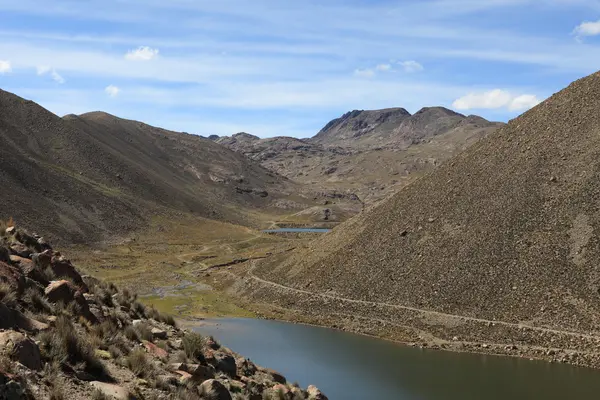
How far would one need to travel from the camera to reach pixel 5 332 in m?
12.8

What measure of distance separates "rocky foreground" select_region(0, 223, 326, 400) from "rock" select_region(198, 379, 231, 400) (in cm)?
3

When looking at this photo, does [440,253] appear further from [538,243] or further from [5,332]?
Answer: [5,332]

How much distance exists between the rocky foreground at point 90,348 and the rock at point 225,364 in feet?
0.12

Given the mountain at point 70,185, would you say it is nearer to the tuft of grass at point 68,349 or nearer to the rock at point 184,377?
the rock at point 184,377

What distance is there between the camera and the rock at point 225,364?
20505 mm

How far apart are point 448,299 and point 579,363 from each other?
15.5 meters

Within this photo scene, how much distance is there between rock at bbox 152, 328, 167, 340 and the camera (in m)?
20.9

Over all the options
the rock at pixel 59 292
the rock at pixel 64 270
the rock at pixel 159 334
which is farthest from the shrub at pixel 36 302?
the rock at pixel 159 334

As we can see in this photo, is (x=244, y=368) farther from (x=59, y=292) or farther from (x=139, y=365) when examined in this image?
(x=59, y=292)

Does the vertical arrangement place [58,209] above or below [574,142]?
below

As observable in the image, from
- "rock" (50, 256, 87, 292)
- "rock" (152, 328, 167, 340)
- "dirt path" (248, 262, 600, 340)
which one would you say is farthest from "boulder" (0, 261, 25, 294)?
"dirt path" (248, 262, 600, 340)

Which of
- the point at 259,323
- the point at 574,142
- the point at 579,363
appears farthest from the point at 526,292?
the point at 259,323

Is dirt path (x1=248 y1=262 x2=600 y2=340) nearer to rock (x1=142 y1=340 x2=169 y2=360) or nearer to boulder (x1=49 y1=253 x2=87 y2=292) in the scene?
rock (x1=142 y1=340 x2=169 y2=360)

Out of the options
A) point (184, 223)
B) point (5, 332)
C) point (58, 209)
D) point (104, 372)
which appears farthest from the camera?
point (184, 223)
